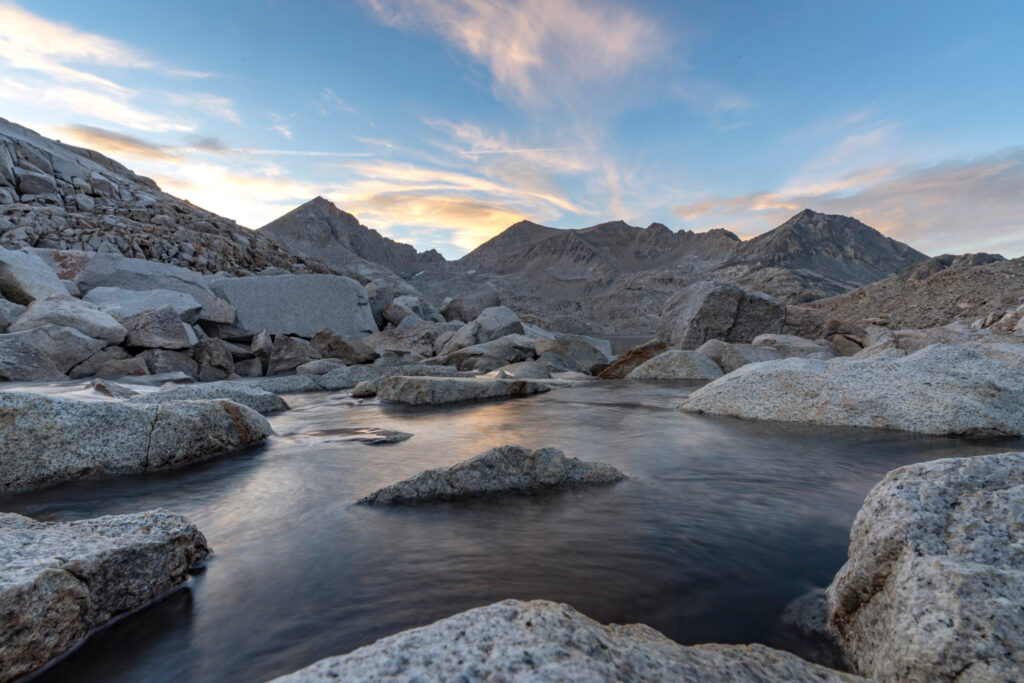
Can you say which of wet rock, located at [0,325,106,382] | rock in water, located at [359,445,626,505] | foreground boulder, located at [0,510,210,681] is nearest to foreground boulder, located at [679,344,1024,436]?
rock in water, located at [359,445,626,505]

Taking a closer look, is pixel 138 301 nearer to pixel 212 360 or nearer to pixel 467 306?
pixel 212 360

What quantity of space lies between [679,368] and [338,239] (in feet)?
509

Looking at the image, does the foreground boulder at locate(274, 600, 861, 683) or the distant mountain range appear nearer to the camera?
the foreground boulder at locate(274, 600, 861, 683)

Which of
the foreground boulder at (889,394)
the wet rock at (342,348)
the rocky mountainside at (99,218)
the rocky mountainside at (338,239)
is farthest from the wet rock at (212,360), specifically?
the rocky mountainside at (338,239)

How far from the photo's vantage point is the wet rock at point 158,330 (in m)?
13.3

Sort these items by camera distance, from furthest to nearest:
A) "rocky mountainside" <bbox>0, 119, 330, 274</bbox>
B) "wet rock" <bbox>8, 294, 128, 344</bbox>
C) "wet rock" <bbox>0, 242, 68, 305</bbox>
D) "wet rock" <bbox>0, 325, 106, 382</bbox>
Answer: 1. "rocky mountainside" <bbox>0, 119, 330, 274</bbox>
2. "wet rock" <bbox>0, 242, 68, 305</bbox>
3. "wet rock" <bbox>8, 294, 128, 344</bbox>
4. "wet rock" <bbox>0, 325, 106, 382</bbox>

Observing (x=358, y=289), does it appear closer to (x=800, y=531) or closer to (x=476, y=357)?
(x=476, y=357)

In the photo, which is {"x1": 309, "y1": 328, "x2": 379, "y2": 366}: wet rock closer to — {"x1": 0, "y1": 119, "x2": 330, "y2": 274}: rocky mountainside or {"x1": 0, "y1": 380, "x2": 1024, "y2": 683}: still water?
{"x1": 0, "y1": 119, "x2": 330, "y2": 274}: rocky mountainside

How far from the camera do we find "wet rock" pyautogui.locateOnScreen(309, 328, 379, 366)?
1714 cm

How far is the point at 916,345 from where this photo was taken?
1496 cm

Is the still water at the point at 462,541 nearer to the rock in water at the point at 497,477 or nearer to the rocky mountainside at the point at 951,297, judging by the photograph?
the rock in water at the point at 497,477

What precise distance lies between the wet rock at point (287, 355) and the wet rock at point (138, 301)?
2.60 meters

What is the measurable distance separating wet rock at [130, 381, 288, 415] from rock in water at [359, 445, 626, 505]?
14.7 ft

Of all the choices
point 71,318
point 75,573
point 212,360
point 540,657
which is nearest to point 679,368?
point 212,360
